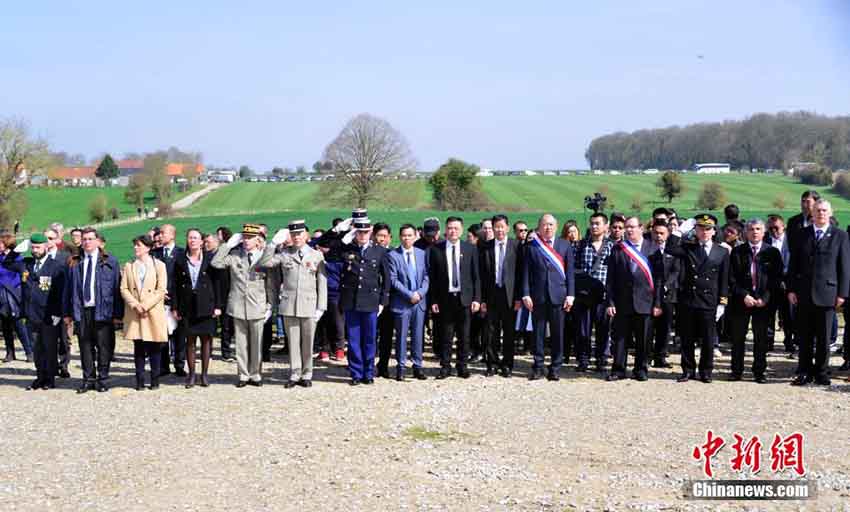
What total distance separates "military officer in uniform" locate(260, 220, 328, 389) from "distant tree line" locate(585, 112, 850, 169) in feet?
200

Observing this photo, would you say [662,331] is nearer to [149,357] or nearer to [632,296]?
[632,296]

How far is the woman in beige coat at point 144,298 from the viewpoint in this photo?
31.6 feet

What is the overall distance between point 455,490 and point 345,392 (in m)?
3.47

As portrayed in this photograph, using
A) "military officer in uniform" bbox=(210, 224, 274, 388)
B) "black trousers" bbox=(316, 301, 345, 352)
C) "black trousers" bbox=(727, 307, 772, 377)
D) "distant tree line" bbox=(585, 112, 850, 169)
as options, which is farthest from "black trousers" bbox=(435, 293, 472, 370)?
"distant tree line" bbox=(585, 112, 850, 169)

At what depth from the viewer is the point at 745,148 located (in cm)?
9019

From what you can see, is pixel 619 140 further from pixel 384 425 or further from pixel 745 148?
pixel 384 425

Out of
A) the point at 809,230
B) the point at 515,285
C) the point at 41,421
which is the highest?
the point at 809,230

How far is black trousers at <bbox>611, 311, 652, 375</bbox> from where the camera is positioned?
10055 millimetres

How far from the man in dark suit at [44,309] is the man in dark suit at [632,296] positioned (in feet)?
21.9

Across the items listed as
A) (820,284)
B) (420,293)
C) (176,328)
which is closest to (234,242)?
(176,328)

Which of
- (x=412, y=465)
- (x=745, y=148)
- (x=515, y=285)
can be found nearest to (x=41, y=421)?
(x=412, y=465)

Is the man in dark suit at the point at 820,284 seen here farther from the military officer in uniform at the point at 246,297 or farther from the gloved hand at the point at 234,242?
the gloved hand at the point at 234,242

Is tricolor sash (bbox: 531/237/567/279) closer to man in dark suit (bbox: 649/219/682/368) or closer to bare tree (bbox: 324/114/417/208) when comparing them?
man in dark suit (bbox: 649/219/682/368)

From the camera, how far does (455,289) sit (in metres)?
10.2
